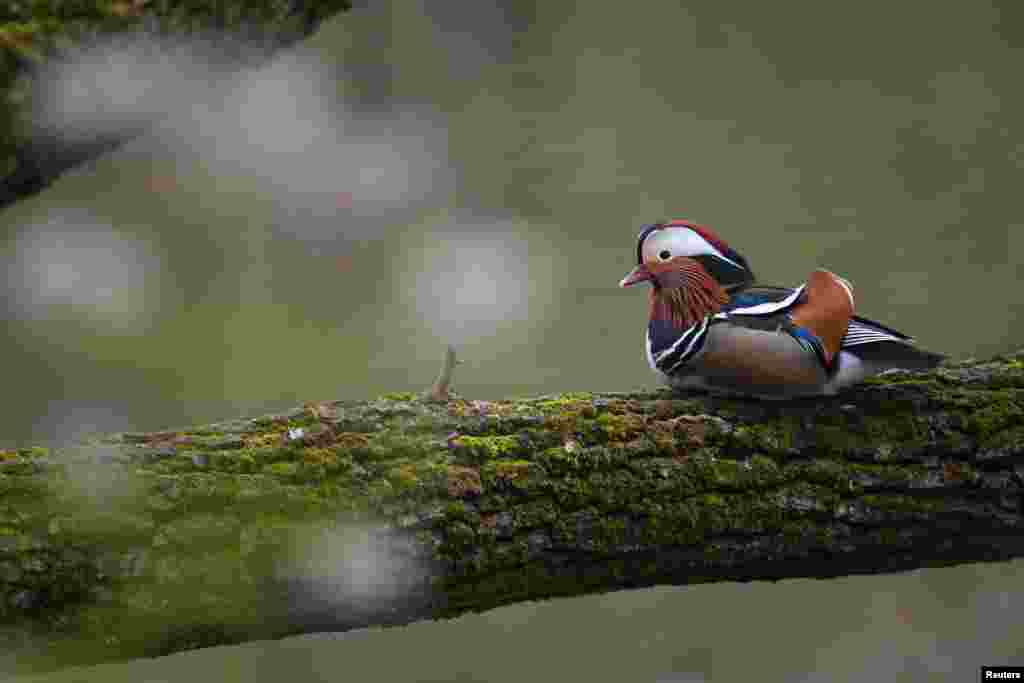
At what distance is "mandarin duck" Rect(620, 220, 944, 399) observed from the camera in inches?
37.8

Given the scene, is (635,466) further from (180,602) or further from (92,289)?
(92,289)

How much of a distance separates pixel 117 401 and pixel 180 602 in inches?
52.8

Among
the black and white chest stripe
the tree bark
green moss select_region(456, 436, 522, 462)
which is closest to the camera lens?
the tree bark

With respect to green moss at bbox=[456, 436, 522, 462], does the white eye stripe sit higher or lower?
higher

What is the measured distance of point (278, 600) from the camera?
790 millimetres

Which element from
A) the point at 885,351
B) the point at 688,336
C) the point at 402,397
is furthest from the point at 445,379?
the point at 885,351

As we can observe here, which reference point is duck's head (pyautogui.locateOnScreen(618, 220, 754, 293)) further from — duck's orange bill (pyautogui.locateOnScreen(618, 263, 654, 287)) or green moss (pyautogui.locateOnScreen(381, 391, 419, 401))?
green moss (pyautogui.locateOnScreen(381, 391, 419, 401))

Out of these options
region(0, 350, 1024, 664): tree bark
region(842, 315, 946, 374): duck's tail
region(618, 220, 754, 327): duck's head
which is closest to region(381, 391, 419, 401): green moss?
region(0, 350, 1024, 664): tree bark

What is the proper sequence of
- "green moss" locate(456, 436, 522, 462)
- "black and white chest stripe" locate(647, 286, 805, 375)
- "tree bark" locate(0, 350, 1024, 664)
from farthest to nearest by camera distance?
"black and white chest stripe" locate(647, 286, 805, 375)
"green moss" locate(456, 436, 522, 462)
"tree bark" locate(0, 350, 1024, 664)

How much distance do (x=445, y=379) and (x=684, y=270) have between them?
0.80 feet

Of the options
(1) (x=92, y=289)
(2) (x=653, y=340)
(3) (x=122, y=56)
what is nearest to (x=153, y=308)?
(1) (x=92, y=289)

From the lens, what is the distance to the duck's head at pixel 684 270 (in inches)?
39.8

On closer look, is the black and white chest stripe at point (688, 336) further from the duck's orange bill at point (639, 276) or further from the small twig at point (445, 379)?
the small twig at point (445, 379)

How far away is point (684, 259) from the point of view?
103cm
